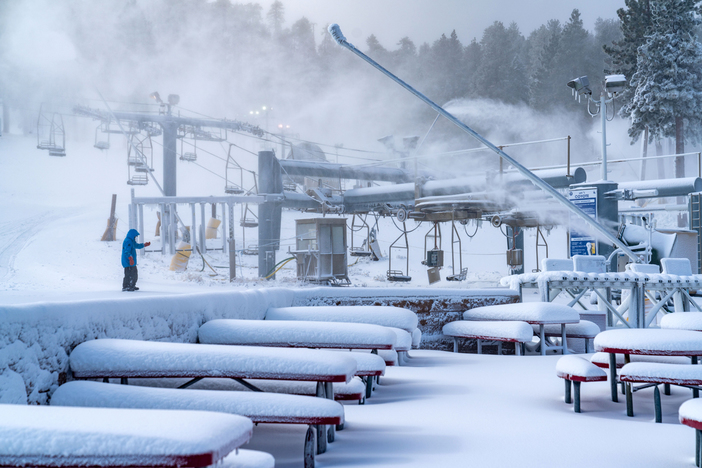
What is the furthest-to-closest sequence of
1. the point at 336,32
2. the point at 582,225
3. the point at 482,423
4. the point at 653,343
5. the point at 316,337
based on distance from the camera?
the point at 582,225
the point at 336,32
the point at 316,337
the point at 653,343
the point at 482,423

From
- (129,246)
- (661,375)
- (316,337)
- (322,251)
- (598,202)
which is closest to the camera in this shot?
(661,375)

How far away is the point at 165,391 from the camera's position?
274 cm

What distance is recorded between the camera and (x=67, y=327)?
3275 millimetres

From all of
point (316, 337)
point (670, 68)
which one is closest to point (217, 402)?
point (316, 337)

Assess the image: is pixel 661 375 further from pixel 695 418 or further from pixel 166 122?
pixel 166 122

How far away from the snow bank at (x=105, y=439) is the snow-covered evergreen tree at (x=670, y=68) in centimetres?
2693

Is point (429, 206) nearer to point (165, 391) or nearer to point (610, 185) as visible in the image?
point (610, 185)

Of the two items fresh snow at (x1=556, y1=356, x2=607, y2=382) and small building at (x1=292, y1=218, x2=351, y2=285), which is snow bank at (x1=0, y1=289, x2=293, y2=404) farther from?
small building at (x1=292, y1=218, x2=351, y2=285)

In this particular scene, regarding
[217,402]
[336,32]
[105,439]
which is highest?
[336,32]

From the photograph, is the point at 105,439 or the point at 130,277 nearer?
the point at 105,439

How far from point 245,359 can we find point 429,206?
10.7m

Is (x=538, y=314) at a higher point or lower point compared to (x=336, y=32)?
lower

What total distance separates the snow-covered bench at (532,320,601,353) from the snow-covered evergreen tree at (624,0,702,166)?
2058cm

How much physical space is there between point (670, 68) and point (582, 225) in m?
17.3
